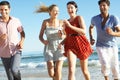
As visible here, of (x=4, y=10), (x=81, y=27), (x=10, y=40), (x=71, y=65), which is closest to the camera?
(x=71, y=65)

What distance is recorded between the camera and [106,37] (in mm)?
8289

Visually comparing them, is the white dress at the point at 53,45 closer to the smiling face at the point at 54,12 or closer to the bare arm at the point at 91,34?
the smiling face at the point at 54,12

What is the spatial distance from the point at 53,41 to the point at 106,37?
119 centimetres

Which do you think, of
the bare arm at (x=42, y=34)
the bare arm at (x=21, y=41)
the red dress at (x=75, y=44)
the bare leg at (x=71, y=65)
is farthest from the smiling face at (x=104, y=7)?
the bare arm at (x=21, y=41)

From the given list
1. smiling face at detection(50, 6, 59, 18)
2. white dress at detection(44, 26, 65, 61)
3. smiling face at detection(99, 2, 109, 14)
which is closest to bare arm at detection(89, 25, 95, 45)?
smiling face at detection(99, 2, 109, 14)

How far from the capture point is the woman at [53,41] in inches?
325

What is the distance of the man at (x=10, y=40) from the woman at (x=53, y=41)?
0.55m

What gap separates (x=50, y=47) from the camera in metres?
8.31

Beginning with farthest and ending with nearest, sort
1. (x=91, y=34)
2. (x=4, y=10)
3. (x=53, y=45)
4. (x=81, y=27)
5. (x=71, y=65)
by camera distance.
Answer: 1. (x=91, y=34)
2. (x=53, y=45)
3. (x=4, y=10)
4. (x=81, y=27)
5. (x=71, y=65)

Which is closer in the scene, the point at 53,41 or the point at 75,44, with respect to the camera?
the point at 75,44

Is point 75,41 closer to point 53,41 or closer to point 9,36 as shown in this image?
point 53,41

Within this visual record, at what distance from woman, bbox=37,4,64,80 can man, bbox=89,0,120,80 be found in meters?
0.79

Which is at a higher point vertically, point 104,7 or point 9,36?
point 104,7

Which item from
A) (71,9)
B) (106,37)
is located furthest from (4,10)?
(106,37)
